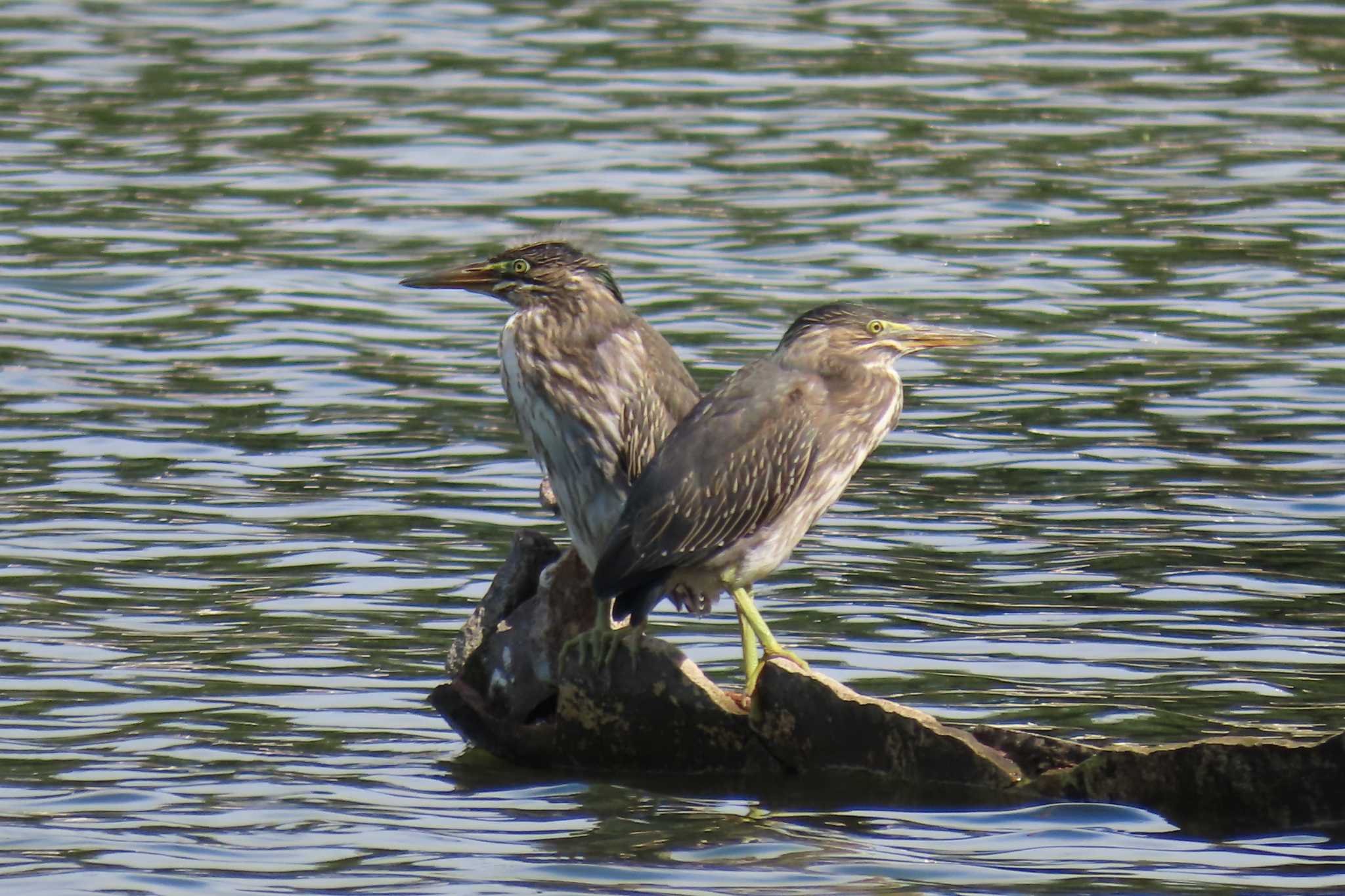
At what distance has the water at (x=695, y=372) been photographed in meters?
7.34

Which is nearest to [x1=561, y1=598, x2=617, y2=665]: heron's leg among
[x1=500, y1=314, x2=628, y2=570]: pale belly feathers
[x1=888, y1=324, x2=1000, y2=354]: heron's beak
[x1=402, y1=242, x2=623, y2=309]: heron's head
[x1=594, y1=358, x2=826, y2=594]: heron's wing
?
[x1=594, y1=358, x2=826, y2=594]: heron's wing

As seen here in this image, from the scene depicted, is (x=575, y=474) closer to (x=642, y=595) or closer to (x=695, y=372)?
(x=642, y=595)

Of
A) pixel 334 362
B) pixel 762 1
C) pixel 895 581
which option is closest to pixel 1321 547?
pixel 895 581

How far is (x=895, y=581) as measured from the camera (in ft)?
32.3

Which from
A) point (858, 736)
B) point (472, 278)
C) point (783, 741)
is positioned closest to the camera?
point (858, 736)

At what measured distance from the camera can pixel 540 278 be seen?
28.6 feet

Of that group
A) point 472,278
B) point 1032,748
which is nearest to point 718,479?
point 1032,748

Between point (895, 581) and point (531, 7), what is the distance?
40.9 feet

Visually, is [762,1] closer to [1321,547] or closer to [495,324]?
[495,324]

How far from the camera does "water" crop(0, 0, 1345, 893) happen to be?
7.34 m

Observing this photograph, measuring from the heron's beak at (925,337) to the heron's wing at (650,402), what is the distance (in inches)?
27.0

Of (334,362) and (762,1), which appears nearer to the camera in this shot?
(334,362)

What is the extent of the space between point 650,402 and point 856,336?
0.68 metres

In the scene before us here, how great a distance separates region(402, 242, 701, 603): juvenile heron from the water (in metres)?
0.90
